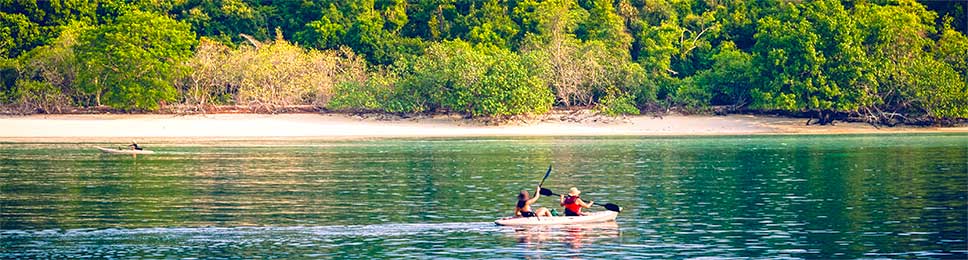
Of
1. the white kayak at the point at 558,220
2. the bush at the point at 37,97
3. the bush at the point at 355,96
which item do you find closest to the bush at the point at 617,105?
the bush at the point at 355,96

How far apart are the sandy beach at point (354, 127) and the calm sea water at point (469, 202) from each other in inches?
491

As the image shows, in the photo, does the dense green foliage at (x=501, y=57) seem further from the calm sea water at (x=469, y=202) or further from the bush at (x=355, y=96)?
the calm sea water at (x=469, y=202)

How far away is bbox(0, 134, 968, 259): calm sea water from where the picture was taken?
921 inches

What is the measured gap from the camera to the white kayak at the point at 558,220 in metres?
26.1

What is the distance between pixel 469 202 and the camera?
3167 cm

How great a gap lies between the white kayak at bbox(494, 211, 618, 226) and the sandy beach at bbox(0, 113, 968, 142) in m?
40.2

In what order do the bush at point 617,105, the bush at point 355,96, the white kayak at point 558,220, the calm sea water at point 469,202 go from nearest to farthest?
the calm sea water at point 469,202 → the white kayak at point 558,220 → the bush at point 355,96 → the bush at point 617,105

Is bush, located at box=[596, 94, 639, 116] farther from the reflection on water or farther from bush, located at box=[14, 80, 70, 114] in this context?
the reflection on water

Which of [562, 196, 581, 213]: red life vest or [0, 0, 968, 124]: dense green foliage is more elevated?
[0, 0, 968, 124]: dense green foliage

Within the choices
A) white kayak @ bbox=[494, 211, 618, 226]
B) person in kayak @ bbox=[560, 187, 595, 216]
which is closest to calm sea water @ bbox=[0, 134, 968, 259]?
white kayak @ bbox=[494, 211, 618, 226]

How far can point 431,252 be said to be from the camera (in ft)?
74.5

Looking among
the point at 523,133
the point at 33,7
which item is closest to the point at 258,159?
the point at 523,133

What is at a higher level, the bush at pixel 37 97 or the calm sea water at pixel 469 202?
the bush at pixel 37 97

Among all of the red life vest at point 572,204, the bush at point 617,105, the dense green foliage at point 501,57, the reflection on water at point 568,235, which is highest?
the dense green foliage at point 501,57
